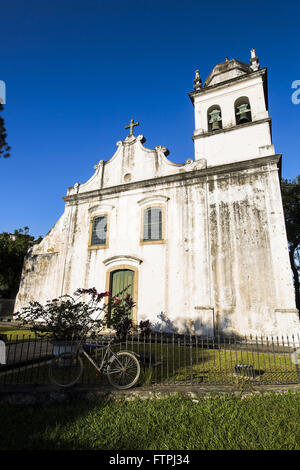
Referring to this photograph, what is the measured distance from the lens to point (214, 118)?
42.8 ft

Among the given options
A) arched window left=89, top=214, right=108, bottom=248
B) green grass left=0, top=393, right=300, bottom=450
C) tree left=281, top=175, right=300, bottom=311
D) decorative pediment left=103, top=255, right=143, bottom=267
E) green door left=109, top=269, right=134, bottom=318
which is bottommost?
green grass left=0, top=393, right=300, bottom=450

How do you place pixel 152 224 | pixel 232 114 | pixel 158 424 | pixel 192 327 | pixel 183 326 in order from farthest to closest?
pixel 232 114, pixel 152 224, pixel 183 326, pixel 192 327, pixel 158 424

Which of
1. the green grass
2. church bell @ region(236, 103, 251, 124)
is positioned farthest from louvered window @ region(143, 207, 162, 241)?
the green grass

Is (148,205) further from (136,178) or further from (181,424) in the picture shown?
(181,424)

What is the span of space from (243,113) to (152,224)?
6.88m

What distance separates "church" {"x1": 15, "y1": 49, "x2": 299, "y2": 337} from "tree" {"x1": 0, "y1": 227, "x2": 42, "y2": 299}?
7.94 m

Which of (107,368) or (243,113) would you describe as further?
(243,113)

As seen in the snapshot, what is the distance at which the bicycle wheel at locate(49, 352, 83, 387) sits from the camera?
4.45 m

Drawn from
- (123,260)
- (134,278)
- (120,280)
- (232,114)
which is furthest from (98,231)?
(232,114)

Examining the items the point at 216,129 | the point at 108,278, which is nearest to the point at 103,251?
the point at 108,278

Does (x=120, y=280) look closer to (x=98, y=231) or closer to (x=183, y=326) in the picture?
(x=98, y=231)

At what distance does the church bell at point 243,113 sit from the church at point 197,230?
7cm

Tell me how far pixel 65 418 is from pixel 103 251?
31.0 feet

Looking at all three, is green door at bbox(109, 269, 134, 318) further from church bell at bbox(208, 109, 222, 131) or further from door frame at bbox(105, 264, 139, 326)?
church bell at bbox(208, 109, 222, 131)
